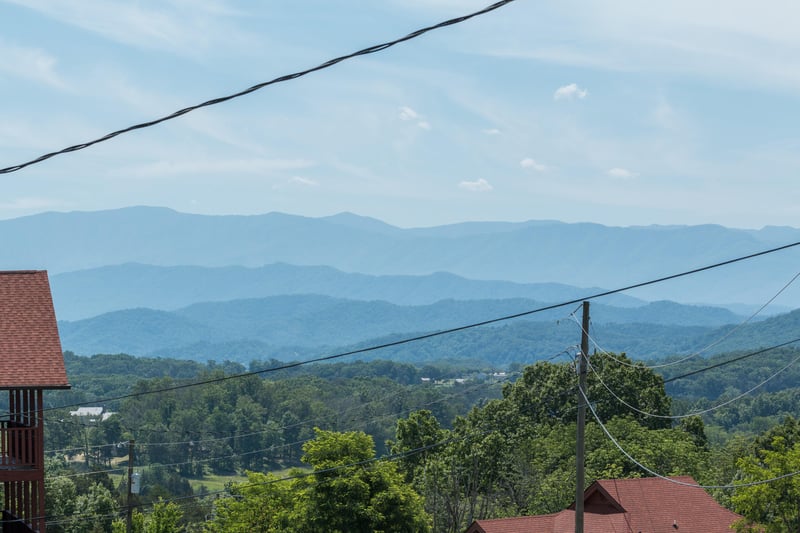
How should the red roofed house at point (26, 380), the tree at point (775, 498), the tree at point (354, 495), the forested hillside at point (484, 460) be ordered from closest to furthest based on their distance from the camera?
the red roofed house at point (26, 380) < the tree at point (775, 498) < the tree at point (354, 495) < the forested hillside at point (484, 460)

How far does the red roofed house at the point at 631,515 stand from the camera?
39375 mm

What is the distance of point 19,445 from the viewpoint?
24.2 meters

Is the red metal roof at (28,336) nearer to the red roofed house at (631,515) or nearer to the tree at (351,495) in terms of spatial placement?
the tree at (351,495)

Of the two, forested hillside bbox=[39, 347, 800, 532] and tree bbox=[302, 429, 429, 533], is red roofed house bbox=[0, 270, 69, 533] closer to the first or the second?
forested hillside bbox=[39, 347, 800, 532]

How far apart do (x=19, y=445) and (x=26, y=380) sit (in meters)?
1.84

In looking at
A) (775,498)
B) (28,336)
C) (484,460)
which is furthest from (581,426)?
(484,460)

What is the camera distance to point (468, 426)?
7556cm

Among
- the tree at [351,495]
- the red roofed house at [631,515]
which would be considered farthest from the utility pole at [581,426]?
the tree at [351,495]

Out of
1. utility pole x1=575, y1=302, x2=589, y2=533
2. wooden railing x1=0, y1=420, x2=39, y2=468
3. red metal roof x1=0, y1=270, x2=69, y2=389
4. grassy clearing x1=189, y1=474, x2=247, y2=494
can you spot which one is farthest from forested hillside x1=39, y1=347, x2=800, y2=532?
wooden railing x1=0, y1=420, x2=39, y2=468

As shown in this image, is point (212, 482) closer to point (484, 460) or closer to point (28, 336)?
point (484, 460)

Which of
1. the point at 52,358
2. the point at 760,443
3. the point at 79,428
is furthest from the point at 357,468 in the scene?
the point at 79,428

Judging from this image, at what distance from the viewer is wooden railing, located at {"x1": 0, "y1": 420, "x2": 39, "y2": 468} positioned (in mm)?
23516

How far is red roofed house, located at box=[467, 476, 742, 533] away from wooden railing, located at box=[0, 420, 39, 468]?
20238 mm

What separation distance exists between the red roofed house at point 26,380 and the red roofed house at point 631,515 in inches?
786
